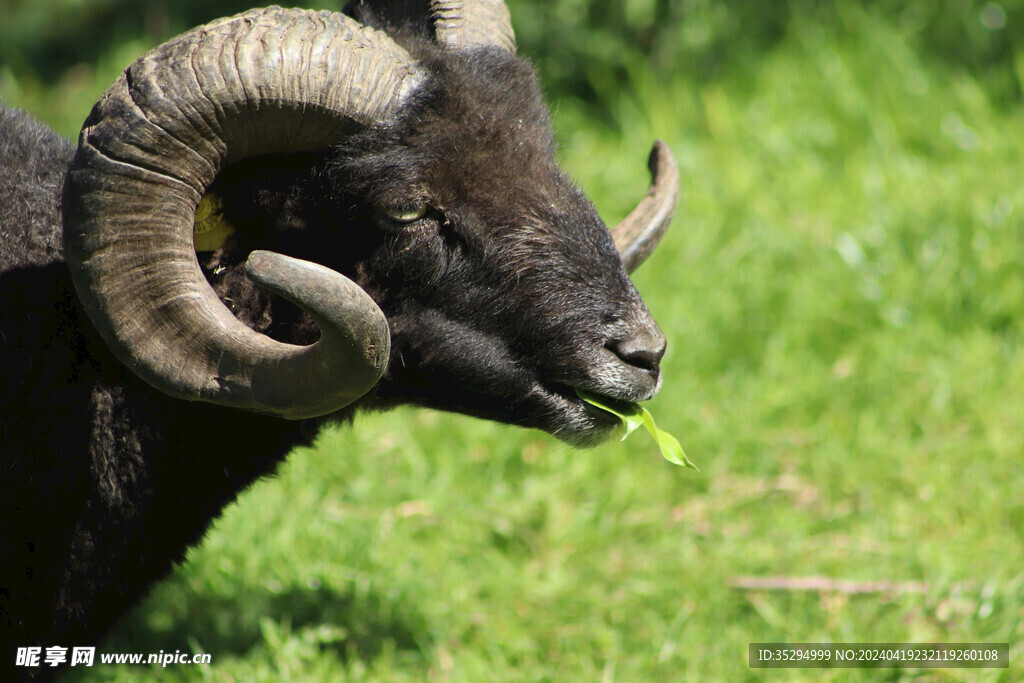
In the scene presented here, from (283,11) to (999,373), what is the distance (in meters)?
4.69

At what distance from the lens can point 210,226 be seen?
3.10m

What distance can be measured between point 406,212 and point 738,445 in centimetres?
304

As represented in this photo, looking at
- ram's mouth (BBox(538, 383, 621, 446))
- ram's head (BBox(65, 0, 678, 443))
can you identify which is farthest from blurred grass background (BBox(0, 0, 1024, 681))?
ram's mouth (BBox(538, 383, 621, 446))

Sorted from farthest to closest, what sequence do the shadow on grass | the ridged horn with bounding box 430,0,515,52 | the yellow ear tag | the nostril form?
the shadow on grass → the ridged horn with bounding box 430,0,515,52 → the nostril → the yellow ear tag

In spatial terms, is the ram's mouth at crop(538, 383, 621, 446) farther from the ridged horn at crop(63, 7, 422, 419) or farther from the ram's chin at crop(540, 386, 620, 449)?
the ridged horn at crop(63, 7, 422, 419)

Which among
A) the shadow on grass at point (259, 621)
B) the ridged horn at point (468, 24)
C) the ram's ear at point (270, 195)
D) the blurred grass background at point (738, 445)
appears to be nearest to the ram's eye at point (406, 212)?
the ram's ear at point (270, 195)

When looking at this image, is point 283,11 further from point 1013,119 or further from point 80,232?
point 1013,119

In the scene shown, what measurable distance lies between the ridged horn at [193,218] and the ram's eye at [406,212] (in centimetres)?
37

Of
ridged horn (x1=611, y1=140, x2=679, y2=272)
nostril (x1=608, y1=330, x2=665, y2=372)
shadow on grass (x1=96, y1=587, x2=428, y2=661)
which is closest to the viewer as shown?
nostril (x1=608, y1=330, x2=665, y2=372)

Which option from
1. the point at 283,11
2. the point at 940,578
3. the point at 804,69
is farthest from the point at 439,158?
the point at 804,69

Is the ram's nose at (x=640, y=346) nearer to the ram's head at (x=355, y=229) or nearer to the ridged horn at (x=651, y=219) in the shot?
the ram's head at (x=355, y=229)

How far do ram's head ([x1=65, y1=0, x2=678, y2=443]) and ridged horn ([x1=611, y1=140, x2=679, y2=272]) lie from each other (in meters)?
0.50

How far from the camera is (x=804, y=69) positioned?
27.0 ft

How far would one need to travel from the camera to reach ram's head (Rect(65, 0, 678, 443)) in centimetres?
277
